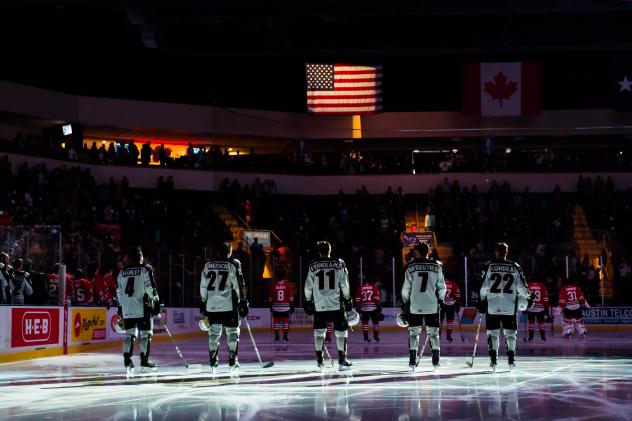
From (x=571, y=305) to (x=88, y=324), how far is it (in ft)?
42.1

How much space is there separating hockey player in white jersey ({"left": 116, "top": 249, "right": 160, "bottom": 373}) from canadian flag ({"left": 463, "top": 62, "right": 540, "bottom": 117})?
3105cm

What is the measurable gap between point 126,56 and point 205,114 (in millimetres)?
4318

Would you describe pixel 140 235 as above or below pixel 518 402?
above

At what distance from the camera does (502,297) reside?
1545 centimetres

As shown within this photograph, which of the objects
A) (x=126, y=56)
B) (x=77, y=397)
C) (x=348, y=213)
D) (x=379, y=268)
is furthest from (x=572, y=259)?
(x=77, y=397)

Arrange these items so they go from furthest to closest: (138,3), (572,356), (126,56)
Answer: (126,56), (138,3), (572,356)

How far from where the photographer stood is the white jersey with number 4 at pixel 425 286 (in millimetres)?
15789

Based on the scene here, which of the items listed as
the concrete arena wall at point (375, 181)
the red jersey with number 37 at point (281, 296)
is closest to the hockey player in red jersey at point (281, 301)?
the red jersey with number 37 at point (281, 296)

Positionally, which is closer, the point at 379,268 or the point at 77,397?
the point at 77,397

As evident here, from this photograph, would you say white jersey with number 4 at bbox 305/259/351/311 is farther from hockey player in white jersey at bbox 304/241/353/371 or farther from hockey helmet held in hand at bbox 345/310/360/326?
A: hockey helmet held in hand at bbox 345/310/360/326

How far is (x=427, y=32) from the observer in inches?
1586

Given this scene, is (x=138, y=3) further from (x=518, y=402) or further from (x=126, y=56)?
(x=518, y=402)

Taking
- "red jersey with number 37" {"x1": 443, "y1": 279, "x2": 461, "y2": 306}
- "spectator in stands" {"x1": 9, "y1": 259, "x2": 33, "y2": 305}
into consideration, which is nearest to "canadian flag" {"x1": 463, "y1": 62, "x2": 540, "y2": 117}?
"red jersey with number 37" {"x1": 443, "y1": 279, "x2": 461, "y2": 306}

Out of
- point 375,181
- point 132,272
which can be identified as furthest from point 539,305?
point 375,181
